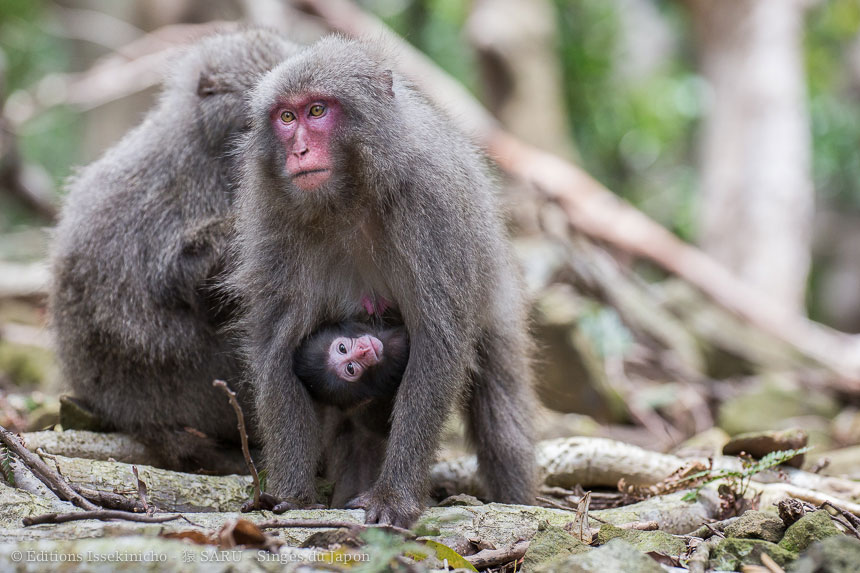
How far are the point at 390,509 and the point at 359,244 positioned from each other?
1.16m

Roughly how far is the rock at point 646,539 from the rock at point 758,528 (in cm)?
20

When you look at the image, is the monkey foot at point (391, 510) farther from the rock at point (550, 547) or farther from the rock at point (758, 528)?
the rock at point (758, 528)

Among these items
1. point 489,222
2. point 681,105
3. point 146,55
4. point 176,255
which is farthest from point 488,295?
point 681,105

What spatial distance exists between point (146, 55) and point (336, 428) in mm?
6857

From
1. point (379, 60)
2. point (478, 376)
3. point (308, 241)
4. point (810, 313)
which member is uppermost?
point (379, 60)

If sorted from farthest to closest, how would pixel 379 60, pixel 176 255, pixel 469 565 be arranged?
pixel 176 255 → pixel 379 60 → pixel 469 565

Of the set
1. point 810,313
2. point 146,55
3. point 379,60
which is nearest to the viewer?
point 379,60

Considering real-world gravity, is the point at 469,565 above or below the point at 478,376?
below

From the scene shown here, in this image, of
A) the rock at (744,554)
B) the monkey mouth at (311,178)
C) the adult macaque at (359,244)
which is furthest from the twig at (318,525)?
the monkey mouth at (311,178)

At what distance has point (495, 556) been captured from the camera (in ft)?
10.9

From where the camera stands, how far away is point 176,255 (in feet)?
16.1

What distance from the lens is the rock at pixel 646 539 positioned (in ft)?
11.1

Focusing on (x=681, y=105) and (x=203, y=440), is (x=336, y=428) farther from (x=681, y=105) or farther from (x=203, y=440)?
(x=681, y=105)

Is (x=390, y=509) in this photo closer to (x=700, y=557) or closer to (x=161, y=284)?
(x=700, y=557)
